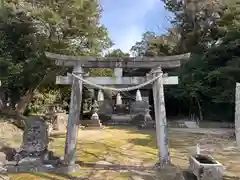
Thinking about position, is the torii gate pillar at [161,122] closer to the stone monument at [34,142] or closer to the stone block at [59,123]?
the stone monument at [34,142]

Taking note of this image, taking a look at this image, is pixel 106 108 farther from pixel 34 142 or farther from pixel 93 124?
pixel 34 142

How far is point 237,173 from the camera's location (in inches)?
270

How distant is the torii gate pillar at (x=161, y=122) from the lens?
688 cm

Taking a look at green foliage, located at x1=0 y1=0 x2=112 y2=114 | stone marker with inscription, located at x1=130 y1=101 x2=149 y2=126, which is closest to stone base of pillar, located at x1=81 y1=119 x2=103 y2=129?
stone marker with inscription, located at x1=130 y1=101 x2=149 y2=126

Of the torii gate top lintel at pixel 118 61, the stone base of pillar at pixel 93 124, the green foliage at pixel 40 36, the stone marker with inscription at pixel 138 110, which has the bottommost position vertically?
the stone base of pillar at pixel 93 124

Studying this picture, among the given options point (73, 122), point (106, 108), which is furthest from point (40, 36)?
point (106, 108)

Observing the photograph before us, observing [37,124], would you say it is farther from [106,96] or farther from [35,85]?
[106,96]

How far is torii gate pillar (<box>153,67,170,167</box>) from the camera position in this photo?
22.6 feet

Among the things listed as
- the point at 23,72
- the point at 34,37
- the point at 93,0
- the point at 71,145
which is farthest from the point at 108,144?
the point at 93,0

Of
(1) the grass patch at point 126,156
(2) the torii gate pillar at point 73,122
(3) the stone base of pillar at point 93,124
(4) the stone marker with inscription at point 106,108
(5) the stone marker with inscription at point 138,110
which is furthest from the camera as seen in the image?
(4) the stone marker with inscription at point 106,108

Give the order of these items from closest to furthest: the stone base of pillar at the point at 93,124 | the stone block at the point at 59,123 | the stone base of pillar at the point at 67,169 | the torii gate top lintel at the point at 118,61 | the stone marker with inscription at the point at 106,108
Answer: the stone base of pillar at the point at 67,169 < the torii gate top lintel at the point at 118,61 < the stone block at the point at 59,123 < the stone base of pillar at the point at 93,124 < the stone marker with inscription at the point at 106,108

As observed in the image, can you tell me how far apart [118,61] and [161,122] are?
1.94m

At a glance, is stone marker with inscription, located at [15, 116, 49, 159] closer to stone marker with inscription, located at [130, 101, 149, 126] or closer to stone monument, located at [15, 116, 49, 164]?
stone monument, located at [15, 116, 49, 164]

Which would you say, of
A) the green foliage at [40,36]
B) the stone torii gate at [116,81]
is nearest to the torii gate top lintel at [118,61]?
the stone torii gate at [116,81]
